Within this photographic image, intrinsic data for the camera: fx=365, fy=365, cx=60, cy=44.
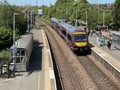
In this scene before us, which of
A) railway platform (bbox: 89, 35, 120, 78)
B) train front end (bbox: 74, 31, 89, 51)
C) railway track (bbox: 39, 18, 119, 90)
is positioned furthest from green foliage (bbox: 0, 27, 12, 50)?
railway platform (bbox: 89, 35, 120, 78)

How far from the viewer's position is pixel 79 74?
31.8m

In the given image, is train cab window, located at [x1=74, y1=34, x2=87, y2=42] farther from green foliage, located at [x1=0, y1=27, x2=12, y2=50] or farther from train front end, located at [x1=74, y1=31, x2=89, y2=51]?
green foliage, located at [x1=0, y1=27, x2=12, y2=50]

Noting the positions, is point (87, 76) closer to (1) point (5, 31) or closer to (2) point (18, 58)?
(2) point (18, 58)

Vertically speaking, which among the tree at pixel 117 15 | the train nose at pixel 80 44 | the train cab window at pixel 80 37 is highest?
the tree at pixel 117 15

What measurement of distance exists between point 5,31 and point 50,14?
87.7 meters

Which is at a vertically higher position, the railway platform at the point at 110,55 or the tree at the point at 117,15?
the tree at the point at 117,15

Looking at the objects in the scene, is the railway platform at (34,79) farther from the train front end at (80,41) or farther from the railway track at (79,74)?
the train front end at (80,41)

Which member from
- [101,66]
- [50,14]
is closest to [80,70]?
[101,66]

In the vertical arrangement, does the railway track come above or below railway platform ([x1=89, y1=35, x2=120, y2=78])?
below

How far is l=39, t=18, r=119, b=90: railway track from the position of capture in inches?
1072

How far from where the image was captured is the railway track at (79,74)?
89.4ft

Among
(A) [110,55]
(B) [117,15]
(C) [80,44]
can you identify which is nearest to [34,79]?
(A) [110,55]

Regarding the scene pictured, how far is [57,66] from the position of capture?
35750 mm

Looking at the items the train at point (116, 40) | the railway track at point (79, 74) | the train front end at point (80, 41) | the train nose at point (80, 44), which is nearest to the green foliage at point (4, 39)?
the railway track at point (79, 74)
